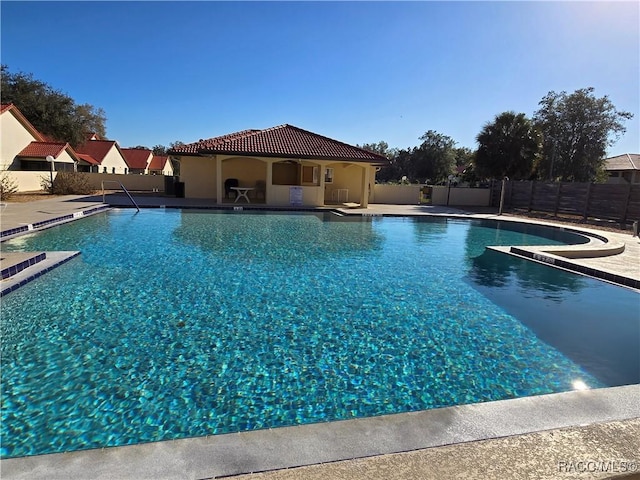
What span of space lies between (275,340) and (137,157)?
57165 mm

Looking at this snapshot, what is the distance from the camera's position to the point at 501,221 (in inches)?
656

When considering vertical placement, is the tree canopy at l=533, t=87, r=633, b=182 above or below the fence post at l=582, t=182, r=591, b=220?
above

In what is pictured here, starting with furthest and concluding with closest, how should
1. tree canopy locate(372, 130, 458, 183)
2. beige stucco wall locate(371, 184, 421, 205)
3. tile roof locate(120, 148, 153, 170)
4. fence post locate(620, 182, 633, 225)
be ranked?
tile roof locate(120, 148, 153, 170)
tree canopy locate(372, 130, 458, 183)
beige stucco wall locate(371, 184, 421, 205)
fence post locate(620, 182, 633, 225)

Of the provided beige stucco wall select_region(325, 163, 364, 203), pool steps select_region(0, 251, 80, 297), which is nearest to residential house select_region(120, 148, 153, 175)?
beige stucco wall select_region(325, 163, 364, 203)

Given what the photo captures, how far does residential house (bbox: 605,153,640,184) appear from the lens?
34.0 metres

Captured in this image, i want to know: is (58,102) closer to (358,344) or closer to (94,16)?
(94,16)

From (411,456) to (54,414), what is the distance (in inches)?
107

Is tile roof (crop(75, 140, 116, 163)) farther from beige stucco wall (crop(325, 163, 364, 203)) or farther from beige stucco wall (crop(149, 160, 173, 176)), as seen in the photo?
beige stucco wall (crop(325, 163, 364, 203))

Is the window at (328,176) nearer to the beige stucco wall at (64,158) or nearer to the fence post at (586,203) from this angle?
the fence post at (586,203)

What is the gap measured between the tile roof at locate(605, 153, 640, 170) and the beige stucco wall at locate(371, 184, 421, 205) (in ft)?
68.0

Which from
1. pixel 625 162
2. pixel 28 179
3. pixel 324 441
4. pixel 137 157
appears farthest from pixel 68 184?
pixel 625 162

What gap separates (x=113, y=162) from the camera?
4384 centimetres

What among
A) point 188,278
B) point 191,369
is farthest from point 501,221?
point 191,369

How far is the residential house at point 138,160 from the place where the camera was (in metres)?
51.7
